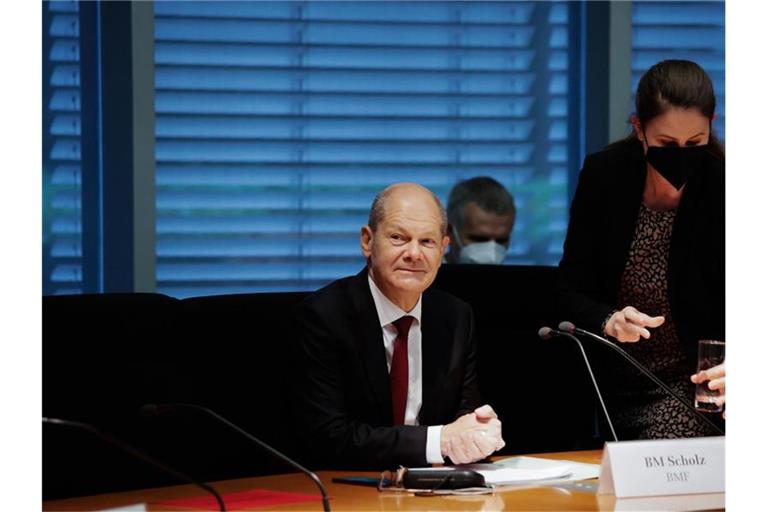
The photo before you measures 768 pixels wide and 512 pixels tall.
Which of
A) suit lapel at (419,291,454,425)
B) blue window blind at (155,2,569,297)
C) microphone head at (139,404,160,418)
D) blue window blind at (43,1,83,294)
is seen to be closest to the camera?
microphone head at (139,404,160,418)

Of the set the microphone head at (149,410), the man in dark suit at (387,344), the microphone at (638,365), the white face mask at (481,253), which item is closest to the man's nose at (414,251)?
the man in dark suit at (387,344)

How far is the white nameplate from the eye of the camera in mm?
2295

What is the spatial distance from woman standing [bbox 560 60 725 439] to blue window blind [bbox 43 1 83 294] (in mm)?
2364

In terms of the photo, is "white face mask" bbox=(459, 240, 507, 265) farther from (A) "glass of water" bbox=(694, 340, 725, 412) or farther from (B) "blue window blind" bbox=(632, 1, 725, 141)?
(A) "glass of water" bbox=(694, 340, 725, 412)

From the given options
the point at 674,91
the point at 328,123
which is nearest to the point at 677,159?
the point at 674,91

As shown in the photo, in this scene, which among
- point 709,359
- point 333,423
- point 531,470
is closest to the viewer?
point 709,359

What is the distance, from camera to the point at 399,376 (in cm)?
293

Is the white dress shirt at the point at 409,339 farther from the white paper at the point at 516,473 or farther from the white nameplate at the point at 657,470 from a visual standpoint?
the white nameplate at the point at 657,470

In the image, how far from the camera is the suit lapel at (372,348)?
287 cm

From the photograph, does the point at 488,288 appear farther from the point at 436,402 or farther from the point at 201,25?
the point at 201,25

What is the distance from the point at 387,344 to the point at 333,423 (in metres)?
0.28

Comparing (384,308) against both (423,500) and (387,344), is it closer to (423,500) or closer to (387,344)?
(387,344)

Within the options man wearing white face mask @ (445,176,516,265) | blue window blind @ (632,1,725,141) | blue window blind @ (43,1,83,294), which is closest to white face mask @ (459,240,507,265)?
man wearing white face mask @ (445,176,516,265)

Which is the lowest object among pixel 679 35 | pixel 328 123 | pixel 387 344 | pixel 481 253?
pixel 387 344
